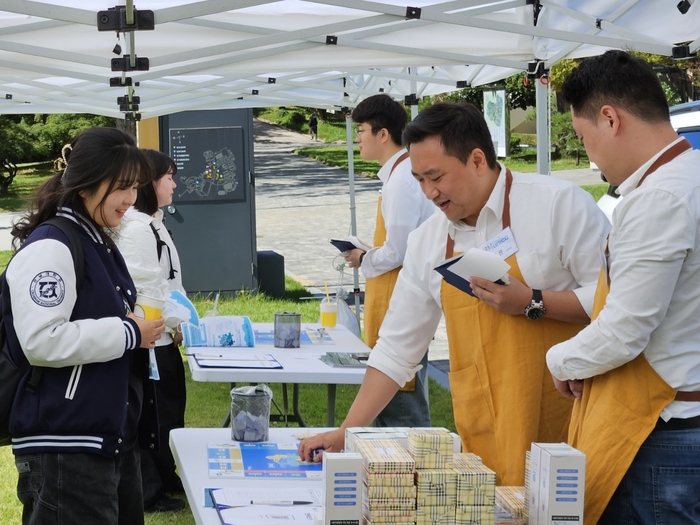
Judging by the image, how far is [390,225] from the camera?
467 centimetres

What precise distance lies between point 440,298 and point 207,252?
8.28 meters

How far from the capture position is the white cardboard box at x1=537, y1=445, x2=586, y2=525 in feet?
5.60

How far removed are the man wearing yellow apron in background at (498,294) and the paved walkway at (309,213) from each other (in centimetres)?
559

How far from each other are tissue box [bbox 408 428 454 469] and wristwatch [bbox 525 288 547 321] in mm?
746

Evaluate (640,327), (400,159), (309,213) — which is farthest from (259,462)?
(309,213)

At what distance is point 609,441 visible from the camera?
6.18 ft

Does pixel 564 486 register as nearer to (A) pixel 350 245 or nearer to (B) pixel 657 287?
(B) pixel 657 287

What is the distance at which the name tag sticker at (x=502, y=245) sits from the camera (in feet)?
8.13

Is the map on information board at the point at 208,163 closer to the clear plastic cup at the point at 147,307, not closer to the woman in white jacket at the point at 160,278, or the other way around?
the woman in white jacket at the point at 160,278

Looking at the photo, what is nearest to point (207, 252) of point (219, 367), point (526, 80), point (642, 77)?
point (526, 80)

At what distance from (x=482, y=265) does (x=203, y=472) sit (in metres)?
0.94

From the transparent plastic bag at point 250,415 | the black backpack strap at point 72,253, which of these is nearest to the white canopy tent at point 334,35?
the black backpack strap at point 72,253

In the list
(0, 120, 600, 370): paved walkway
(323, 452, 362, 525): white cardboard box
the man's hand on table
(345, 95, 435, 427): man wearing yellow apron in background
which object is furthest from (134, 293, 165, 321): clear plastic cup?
(0, 120, 600, 370): paved walkway

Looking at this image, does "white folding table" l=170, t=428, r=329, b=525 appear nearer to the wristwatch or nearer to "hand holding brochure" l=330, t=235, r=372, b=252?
the wristwatch
